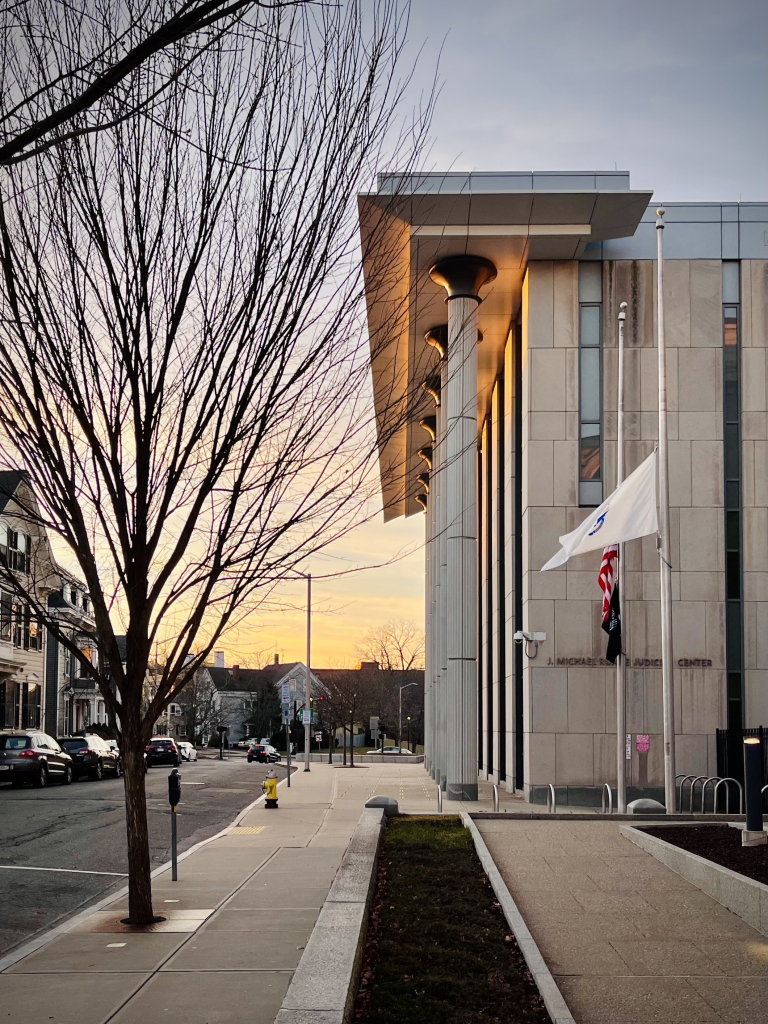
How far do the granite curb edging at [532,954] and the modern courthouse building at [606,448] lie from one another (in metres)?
14.6

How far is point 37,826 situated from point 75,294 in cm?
1491

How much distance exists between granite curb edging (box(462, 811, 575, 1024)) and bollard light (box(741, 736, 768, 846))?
117 inches

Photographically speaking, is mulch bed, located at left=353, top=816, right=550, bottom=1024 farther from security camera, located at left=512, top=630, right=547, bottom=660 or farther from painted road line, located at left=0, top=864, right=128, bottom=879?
security camera, located at left=512, top=630, right=547, bottom=660

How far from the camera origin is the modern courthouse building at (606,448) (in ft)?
86.7

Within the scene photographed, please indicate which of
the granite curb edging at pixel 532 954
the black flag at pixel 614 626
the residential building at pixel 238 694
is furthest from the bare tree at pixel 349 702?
the granite curb edging at pixel 532 954

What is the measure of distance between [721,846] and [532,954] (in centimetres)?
594

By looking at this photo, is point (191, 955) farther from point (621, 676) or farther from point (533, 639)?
point (533, 639)

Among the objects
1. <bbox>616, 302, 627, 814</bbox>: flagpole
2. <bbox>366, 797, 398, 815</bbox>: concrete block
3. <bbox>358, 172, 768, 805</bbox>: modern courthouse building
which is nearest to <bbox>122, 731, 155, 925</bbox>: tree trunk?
<bbox>366, 797, 398, 815</bbox>: concrete block

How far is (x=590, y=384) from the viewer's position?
27.8m

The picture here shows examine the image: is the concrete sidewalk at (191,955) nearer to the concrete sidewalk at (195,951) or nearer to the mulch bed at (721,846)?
the concrete sidewalk at (195,951)

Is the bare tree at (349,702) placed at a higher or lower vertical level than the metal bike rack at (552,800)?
lower

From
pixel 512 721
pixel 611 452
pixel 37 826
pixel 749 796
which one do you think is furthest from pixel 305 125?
pixel 512 721

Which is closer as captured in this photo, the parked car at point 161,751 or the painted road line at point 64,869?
the painted road line at point 64,869

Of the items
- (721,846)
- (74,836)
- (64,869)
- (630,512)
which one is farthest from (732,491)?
(64,869)
